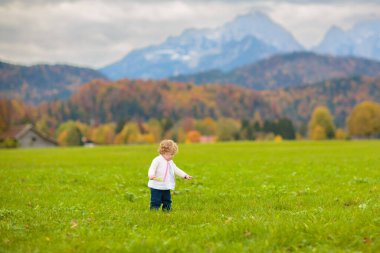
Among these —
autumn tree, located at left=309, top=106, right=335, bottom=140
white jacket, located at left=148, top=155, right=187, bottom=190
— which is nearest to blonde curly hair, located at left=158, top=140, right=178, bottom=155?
white jacket, located at left=148, top=155, right=187, bottom=190

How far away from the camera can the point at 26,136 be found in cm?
13812

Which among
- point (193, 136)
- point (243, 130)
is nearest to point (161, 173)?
A: point (243, 130)

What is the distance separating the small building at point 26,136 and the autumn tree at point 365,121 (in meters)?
92.7

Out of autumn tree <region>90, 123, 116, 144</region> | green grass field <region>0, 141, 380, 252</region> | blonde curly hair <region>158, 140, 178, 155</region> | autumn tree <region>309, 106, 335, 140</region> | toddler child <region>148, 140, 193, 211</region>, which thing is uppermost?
autumn tree <region>309, 106, 335, 140</region>

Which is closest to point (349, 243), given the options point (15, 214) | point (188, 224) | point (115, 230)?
point (188, 224)

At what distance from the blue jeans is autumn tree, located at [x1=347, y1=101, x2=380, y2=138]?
135326 millimetres

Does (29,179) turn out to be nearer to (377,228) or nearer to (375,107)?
(377,228)

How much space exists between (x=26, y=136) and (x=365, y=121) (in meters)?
99.5

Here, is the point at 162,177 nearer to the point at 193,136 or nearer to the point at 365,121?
the point at 365,121

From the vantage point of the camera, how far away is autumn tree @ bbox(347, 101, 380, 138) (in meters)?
138

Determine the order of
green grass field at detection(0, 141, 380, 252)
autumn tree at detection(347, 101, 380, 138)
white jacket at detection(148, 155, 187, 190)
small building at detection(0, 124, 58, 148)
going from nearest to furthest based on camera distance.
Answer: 1. green grass field at detection(0, 141, 380, 252)
2. white jacket at detection(148, 155, 187, 190)
3. small building at detection(0, 124, 58, 148)
4. autumn tree at detection(347, 101, 380, 138)

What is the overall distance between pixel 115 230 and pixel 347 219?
16.7 ft

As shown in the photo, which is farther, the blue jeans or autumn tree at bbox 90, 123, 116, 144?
autumn tree at bbox 90, 123, 116, 144

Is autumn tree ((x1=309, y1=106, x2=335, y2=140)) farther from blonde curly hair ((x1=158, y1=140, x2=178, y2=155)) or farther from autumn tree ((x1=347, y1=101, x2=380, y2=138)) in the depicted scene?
blonde curly hair ((x1=158, y1=140, x2=178, y2=155))
